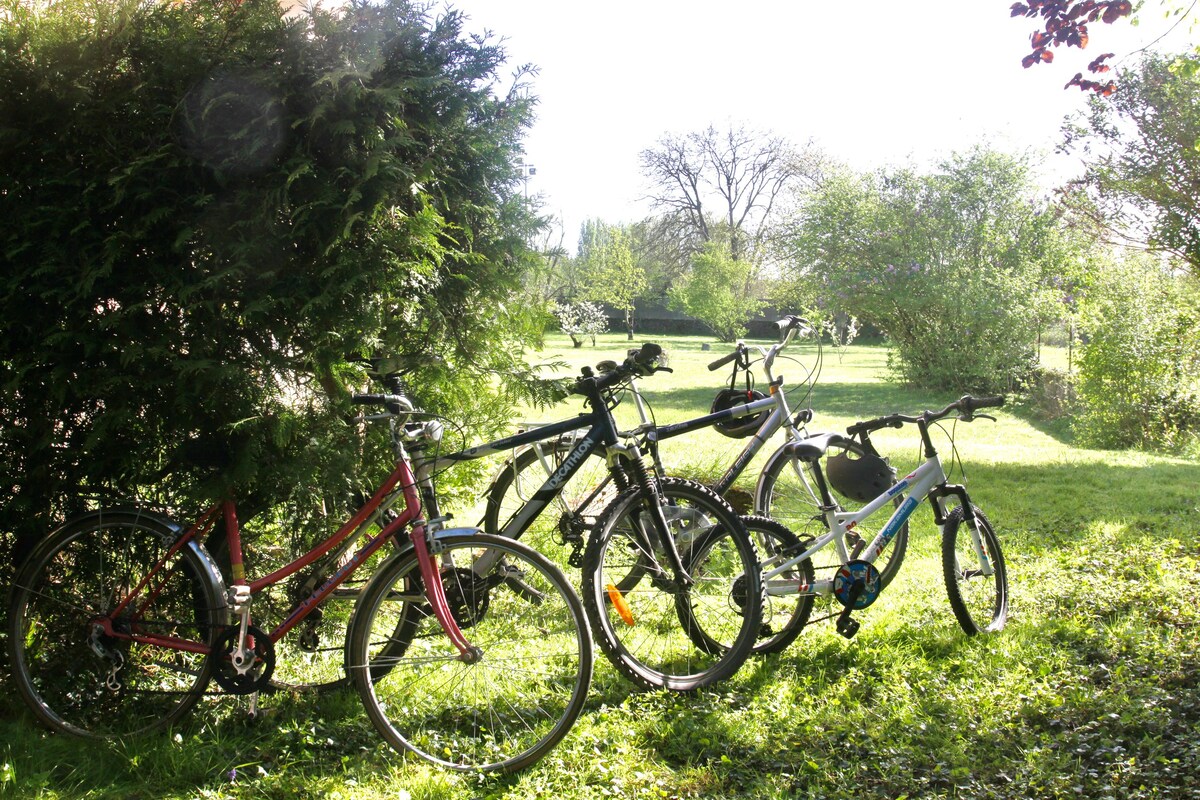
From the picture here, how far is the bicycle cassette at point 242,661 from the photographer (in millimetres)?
3146

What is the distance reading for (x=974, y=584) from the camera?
4961mm

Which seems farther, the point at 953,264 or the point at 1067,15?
Answer: the point at 953,264

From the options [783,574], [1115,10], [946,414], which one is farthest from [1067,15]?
[783,574]

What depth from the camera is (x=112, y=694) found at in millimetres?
3352

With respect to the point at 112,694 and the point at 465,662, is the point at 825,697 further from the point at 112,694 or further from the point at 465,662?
the point at 112,694

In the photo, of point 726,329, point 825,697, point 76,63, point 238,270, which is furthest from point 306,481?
point 726,329

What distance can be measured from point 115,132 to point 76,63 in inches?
10.2

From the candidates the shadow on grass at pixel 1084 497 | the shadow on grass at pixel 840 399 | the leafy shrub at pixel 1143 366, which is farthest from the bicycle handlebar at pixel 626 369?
the leafy shrub at pixel 1143 366

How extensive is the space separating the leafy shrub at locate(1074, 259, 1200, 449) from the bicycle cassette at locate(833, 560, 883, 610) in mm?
10542

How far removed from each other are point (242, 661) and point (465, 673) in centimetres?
77

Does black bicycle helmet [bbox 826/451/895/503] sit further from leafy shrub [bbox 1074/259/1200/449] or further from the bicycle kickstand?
leafy shrub [bbox 1074/259/1200/449]

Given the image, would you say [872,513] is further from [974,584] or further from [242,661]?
[242,661]

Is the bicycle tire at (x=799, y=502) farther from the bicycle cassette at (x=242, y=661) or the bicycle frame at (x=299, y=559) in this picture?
the bicycle cassette at (x=242, y=661)

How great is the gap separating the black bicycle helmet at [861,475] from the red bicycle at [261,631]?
1.56 m
